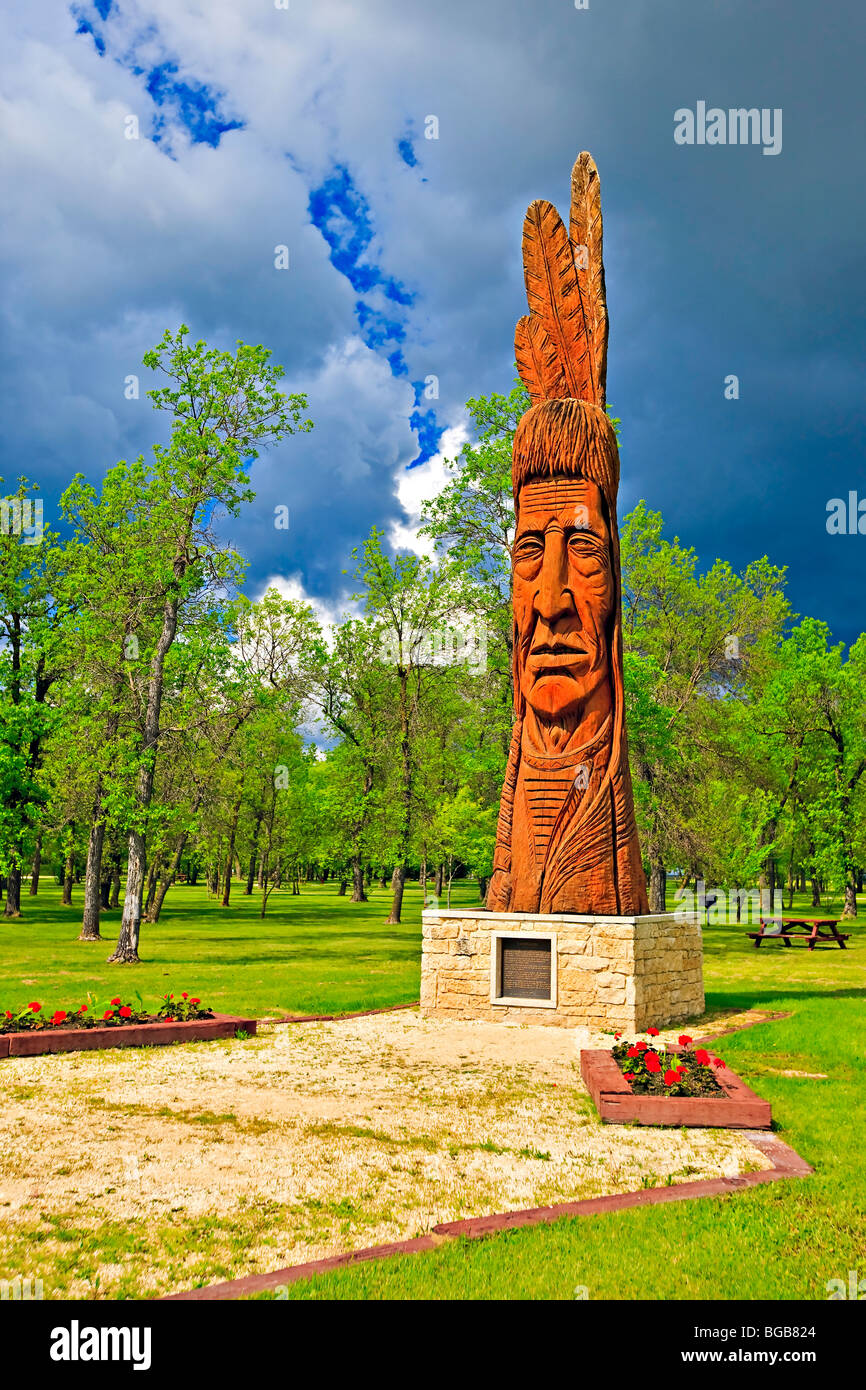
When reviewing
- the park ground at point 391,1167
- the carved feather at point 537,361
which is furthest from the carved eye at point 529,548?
the park ground at point 391,1167

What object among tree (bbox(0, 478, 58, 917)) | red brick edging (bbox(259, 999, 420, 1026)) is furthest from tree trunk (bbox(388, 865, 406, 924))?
red brick edging (bbox(259, 999, 420, 1026))

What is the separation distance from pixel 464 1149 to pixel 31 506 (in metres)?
27.5

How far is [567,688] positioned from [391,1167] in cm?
781

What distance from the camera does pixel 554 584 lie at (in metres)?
12.5

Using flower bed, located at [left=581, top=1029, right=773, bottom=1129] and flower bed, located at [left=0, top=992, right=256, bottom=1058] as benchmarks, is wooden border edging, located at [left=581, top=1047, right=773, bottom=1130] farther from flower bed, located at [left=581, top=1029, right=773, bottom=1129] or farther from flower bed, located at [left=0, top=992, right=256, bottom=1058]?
flower bed, located at [left=0, top=992, right=256, bottom=1058]

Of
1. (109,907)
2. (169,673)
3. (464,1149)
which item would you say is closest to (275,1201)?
(464,1149)

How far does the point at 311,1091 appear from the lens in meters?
7.91

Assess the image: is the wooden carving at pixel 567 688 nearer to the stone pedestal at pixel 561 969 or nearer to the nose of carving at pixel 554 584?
the nose of carving at pixel 554 584

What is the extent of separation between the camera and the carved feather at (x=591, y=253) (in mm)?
13669

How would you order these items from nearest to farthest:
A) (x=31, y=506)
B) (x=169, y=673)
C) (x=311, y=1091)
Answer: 1. (x=311, y=1091)
2. (x=169, y=673)
3. (x=31, y=506)

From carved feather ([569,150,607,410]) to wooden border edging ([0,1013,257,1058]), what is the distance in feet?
33.4

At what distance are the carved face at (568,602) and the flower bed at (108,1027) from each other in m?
5.96
